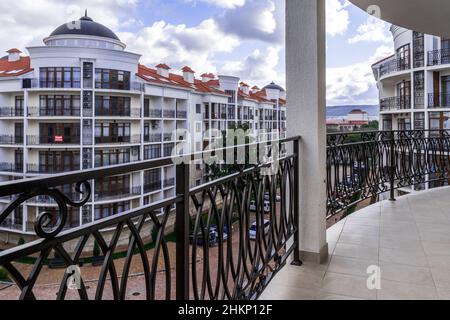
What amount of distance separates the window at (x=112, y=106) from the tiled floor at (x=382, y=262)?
2.77m

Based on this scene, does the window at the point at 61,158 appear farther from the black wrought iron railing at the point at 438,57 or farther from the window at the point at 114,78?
the black wrought iron railing at the point at 438,57

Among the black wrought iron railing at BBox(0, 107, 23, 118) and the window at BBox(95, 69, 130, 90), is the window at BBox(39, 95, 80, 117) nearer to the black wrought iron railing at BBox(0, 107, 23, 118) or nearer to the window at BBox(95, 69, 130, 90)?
the black wrought iron railing at BBox(0, 107, 23, 118)

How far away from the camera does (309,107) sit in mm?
2115

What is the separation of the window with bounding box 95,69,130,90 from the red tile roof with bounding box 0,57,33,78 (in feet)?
2.59

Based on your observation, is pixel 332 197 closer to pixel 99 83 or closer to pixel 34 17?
pixel 99 83

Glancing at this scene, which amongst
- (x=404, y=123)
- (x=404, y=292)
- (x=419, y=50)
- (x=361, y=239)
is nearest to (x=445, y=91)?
(x=419, y=50)

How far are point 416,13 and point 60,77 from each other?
3852mm

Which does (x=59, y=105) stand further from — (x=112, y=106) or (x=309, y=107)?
(x=309, y=107)

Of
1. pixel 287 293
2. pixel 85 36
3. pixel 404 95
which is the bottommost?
pixel 287 293

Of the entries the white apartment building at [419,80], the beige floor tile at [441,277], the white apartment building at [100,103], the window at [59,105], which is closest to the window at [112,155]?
the white apartment building at [100,103]

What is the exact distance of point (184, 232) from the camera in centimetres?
107

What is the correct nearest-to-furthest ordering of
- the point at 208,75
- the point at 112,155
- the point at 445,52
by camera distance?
the point at 112,155 → the point at 208,75 → the point at 445,52

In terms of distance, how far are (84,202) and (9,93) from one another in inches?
117

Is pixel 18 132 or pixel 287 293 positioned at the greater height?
pixel 18 132
